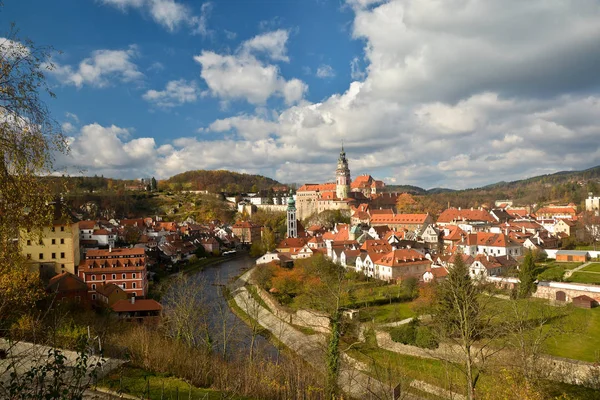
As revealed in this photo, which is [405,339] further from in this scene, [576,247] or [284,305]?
[576,247]

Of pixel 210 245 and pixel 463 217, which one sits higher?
pixel 463 217

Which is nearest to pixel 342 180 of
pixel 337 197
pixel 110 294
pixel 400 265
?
pixel 337 197

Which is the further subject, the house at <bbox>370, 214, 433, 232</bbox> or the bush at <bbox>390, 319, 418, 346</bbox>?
the house at <bbox>370, 214, 433, 232</bbox>

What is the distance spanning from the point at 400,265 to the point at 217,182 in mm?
84092

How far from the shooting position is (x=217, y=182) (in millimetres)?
105938

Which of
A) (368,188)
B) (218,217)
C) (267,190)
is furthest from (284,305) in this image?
(267,190)

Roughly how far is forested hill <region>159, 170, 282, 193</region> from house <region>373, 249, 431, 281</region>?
71.7 metres

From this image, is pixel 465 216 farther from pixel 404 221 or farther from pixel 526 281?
pixel 526 281

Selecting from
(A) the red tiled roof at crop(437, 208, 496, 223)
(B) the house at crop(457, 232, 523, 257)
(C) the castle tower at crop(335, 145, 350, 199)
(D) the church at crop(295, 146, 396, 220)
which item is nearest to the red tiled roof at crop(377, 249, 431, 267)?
(B) the house at crop(457, 232, 523, 257)

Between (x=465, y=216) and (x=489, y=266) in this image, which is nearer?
(x=489, y=266)

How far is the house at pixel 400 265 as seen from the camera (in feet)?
88.7

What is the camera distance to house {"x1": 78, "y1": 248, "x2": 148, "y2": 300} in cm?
2309

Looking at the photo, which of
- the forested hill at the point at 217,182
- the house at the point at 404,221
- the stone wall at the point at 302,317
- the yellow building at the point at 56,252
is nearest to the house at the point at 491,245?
the house at the point at 404,221

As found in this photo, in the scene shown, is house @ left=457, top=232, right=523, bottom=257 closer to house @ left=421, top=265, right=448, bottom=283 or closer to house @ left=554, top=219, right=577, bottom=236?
house @ left=421, top=265, right=448, bottom=283
